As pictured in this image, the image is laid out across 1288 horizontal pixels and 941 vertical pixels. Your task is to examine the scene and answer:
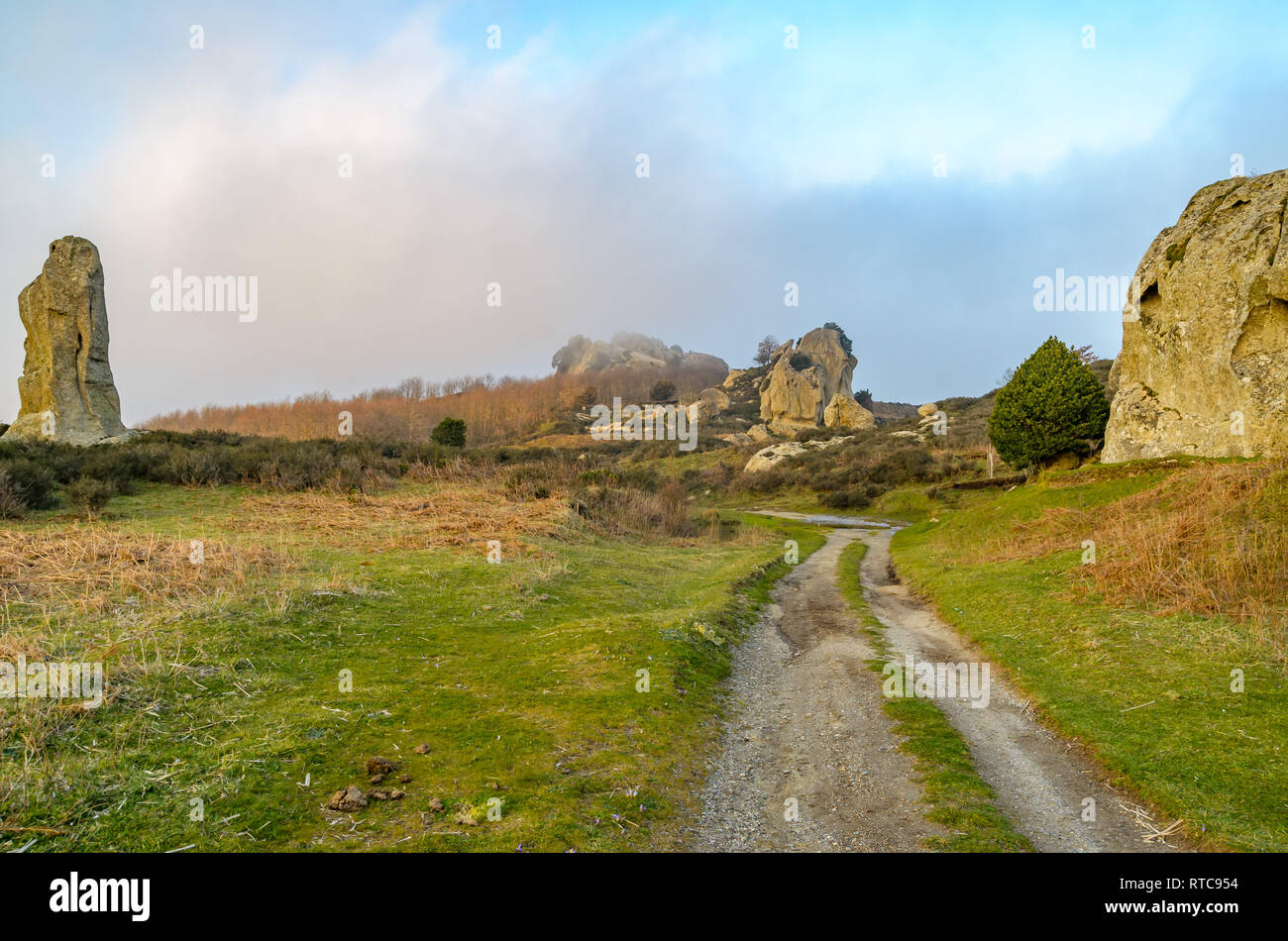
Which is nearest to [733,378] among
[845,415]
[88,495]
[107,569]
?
[845,415]

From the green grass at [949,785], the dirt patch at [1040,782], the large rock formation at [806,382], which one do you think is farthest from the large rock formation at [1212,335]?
the large rock formation at [806,382]

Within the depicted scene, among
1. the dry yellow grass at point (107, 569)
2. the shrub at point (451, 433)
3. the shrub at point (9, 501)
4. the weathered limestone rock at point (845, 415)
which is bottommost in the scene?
the dry yellow grass at point (107, 569)

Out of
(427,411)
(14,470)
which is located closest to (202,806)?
(14,470)

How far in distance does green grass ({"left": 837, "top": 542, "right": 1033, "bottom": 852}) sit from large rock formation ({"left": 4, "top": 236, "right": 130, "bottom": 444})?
4154 centimetres

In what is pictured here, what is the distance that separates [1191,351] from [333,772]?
32269 mm

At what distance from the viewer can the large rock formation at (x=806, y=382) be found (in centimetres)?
11488

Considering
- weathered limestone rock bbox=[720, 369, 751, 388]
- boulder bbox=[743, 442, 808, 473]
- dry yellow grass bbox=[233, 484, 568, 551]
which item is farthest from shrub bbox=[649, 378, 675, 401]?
dry yellow grass bbox=[233, 484, 568, 551]

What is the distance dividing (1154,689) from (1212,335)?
71.8 ft

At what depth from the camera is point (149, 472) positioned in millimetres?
Answer: 27656

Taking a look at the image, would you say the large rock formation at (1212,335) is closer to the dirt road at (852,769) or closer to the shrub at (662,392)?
the dirt road at (852,769)

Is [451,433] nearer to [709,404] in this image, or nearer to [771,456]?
[771,456]

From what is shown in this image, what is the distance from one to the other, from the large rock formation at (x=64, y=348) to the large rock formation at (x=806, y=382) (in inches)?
3527

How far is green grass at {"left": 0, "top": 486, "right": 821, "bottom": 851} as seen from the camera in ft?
18.7
